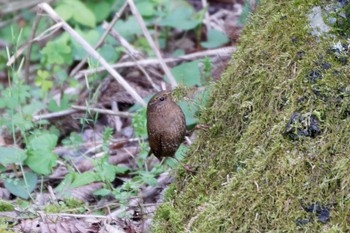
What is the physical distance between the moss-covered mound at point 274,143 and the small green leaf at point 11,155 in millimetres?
1475

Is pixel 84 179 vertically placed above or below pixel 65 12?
below

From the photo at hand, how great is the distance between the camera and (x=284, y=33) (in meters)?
3.06

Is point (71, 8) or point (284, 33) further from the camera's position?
point (71, 8)

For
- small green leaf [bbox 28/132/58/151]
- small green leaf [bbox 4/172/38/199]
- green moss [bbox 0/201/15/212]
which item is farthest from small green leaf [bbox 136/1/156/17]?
green moss [bbox 0/201/15/212]

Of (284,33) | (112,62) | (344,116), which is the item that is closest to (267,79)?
(284,33)

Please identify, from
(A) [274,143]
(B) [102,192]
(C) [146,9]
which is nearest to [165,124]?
(B) [102,192]

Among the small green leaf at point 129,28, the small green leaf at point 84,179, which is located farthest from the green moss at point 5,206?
the small green leaf at point 129,28

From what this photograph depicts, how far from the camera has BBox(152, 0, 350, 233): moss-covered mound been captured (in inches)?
105

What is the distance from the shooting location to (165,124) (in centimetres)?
372

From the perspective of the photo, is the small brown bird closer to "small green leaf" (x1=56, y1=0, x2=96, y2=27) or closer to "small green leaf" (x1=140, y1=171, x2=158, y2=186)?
"small green leaf" (x1=140, y1=171, x2=158, y2=186)

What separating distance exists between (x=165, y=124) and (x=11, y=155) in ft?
3.99

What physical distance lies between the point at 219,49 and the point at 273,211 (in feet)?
10.4

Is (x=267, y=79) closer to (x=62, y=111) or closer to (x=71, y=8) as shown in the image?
(x=62, y=111)

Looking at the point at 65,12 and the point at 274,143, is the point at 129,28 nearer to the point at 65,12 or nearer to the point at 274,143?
the point at 65,12
